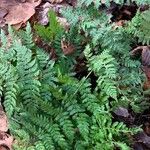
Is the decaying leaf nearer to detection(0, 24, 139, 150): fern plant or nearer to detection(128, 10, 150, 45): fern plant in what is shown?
detection(0, 24, 139, 150): fern plant

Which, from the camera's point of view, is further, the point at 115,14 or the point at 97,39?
the point at 115,14

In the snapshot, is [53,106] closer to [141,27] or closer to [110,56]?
[110,56]

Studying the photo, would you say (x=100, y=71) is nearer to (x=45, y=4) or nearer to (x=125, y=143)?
(x=125, y=143)

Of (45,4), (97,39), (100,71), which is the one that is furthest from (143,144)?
(45,4)

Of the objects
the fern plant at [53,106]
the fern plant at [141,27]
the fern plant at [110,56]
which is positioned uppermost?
the fern plant at [141,27]

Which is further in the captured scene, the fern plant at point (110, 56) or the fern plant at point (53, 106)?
the fern plant at point (110, 56)

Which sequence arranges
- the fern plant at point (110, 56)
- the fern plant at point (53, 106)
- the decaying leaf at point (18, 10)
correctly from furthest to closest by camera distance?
the decaying leaf at point (18, 10) → the fern plant at point (110, 56) → the fern plant at point (53, 106)

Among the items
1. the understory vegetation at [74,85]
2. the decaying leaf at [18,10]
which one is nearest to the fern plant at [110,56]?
the understory vegetation at [74,85]

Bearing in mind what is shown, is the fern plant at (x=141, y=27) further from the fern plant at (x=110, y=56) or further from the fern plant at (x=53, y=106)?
the fern plant at (x=53, y=106)
